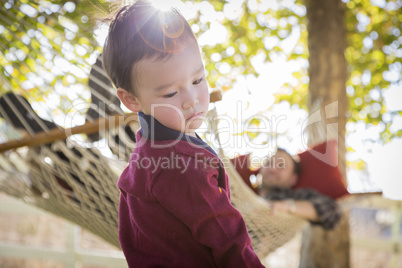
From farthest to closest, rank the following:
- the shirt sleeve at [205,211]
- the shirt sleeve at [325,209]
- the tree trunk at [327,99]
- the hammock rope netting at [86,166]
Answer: the tree trunk at [327,99] → the shirt sleeve at [325,209] → the hammock rope netting at [86,166] → the shirt sleeve at [205,211]

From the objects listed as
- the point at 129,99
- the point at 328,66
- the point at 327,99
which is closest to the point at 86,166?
the point at 129,99

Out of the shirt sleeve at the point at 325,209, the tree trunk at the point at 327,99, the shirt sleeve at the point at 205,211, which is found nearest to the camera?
the shirt sleeve at the point at 205,211

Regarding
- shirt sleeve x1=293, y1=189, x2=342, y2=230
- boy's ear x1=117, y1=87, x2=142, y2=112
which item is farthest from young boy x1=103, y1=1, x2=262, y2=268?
shirt sleeve x1=293, y1=189, x2=342, y2=230

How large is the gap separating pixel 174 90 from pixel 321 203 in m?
1.45

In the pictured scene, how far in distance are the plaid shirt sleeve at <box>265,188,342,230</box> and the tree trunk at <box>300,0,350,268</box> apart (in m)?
0.36

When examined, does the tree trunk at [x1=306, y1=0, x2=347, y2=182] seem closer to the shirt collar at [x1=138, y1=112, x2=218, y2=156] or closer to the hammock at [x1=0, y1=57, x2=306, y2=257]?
the hammock at [x1=0, y1=57, x2=306, y2=257]

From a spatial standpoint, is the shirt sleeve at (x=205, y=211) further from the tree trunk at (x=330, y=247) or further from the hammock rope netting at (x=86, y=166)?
the tree trunk at (x=330, y=247)

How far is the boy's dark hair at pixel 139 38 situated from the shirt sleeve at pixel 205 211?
180 mm

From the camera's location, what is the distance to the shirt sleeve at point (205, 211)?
625mm

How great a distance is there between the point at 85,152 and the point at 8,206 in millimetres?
2545

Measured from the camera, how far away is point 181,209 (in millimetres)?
629

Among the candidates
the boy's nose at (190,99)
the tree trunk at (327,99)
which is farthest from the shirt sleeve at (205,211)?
the tree trunk at (327,99)

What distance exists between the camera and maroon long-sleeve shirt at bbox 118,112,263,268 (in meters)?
0.63

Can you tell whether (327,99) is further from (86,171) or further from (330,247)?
(86,171)
